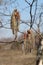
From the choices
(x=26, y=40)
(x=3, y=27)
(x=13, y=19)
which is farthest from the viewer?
(x=3, y=27)

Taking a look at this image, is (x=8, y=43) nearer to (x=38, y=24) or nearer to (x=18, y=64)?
(x=38, y=24)

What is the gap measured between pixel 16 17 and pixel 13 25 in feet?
0.21

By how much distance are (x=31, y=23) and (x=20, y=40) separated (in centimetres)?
18

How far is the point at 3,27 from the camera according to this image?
6.93ft

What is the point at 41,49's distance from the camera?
2.27 meters

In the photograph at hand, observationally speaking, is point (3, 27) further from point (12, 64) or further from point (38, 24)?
point (12, 64)

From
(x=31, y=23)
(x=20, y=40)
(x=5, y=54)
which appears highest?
(x=31, y=23)

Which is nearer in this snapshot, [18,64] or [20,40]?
[20,40]

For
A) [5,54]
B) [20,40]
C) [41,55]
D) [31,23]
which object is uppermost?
[31,23]

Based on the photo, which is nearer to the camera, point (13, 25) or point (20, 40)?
point (13, 25)

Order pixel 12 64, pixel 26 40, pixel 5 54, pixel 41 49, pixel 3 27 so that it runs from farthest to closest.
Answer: pixel 5 54, pixel 12 64, pixel 41 49, pixel 3 27, pixel 26 40

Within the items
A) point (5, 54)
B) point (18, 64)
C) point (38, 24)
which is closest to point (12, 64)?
point (18, 64)

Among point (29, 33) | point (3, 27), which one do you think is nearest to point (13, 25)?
point (29, 33)

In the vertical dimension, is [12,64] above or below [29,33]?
below
